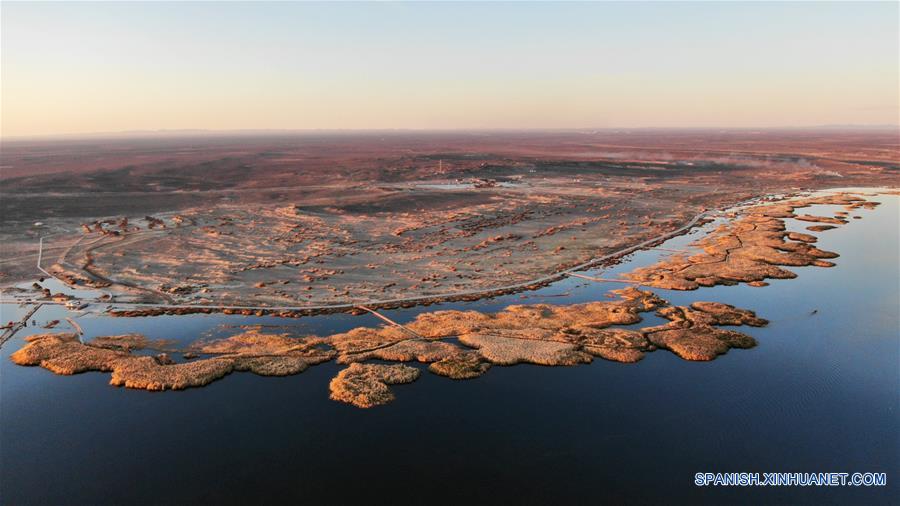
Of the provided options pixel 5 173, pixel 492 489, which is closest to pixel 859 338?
pixel 492 489

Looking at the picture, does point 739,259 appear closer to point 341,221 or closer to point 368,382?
point 368,382

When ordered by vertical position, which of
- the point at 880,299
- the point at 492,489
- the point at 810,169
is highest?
the point at 810,169

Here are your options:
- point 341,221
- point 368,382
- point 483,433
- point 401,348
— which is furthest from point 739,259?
point 341,221

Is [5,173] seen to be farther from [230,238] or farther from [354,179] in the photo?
[230,238]

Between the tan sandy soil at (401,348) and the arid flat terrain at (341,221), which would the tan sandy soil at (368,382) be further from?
the arid flat terrain at (341,221)

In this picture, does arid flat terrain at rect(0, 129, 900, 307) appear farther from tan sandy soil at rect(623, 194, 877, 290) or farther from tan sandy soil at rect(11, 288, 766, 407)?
tan sandy soil at rect(11, 288, 766, 407)

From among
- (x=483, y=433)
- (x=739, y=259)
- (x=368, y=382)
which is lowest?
(x=483, y=433)
